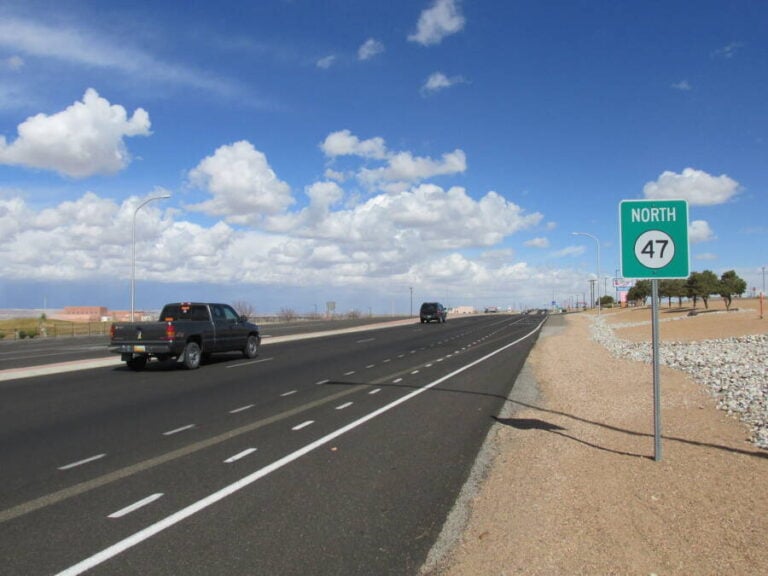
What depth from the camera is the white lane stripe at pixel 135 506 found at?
5348 mm

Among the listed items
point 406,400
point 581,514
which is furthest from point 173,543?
point 406,400

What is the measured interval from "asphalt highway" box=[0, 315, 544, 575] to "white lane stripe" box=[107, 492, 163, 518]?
27 mm

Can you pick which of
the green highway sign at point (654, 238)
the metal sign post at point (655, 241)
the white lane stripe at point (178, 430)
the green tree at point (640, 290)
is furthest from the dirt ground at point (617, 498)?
the green tree at point (640, 290)

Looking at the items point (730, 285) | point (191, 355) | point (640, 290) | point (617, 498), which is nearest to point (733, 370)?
point (617, 498)

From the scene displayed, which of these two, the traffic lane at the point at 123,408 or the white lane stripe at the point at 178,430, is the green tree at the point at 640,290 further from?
the white lane stripe at the point at 178,430

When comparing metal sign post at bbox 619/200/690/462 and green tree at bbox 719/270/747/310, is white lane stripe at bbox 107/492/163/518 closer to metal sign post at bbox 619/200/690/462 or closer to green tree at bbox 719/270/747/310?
metal sign post at bbox 619/200/690/462

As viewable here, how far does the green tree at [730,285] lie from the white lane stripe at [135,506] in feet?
239

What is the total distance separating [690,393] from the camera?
1182 cm

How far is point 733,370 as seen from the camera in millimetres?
14477

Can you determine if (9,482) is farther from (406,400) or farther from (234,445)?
(406,400)

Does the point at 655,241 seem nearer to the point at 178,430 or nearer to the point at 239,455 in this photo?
the point at 239,455

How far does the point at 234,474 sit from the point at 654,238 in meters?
5.14

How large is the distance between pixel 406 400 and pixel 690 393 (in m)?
5.40

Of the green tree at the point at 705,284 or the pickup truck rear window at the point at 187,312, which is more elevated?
the green tree at the point at 705,284
